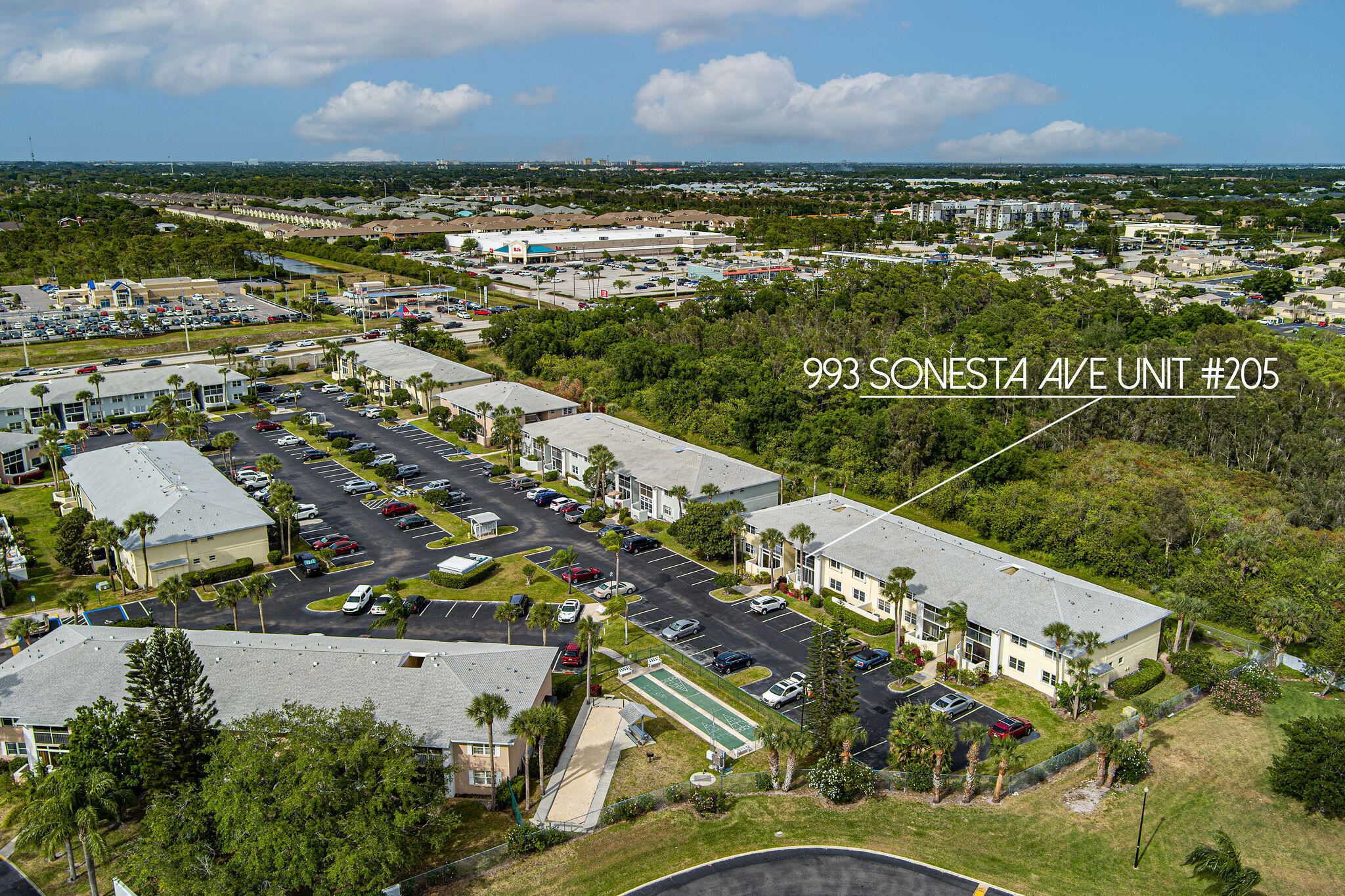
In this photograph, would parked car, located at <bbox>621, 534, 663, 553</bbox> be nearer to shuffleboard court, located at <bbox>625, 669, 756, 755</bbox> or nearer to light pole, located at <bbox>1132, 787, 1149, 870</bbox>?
shuffleboard court, located at <bbox>625, 669, 756, 755</bbox>

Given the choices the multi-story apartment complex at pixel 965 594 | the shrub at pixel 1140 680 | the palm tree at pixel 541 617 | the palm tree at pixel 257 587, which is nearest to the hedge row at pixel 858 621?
the multi-story apartment complex at pixel 965 594

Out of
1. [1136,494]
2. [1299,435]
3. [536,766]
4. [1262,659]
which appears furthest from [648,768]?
[1299,435]

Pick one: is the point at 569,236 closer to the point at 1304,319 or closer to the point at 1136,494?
the point at 1304,319

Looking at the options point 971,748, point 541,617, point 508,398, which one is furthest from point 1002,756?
point 508,398

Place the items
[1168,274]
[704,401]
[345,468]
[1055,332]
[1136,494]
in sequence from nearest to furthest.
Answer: [1136,494] → [345,468] → [704,401] → [1055,332] → [1168,274]

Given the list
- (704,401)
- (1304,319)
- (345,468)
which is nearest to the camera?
(345,468)

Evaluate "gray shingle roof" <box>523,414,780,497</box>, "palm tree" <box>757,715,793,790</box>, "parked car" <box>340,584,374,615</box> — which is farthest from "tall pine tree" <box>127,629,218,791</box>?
"gray shingle roof" <box>523,414,780,497</box>
